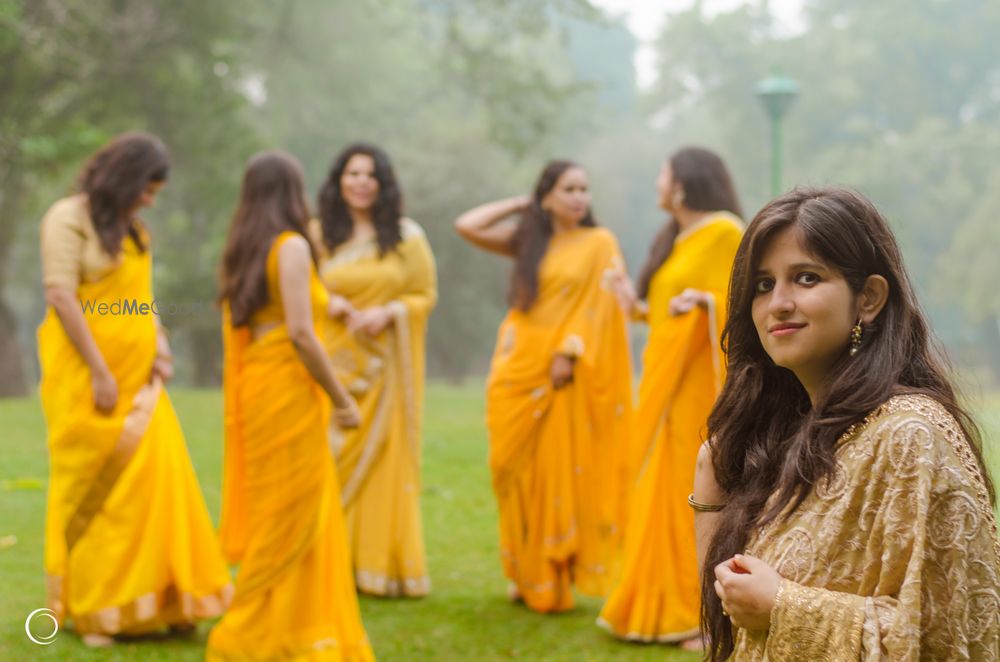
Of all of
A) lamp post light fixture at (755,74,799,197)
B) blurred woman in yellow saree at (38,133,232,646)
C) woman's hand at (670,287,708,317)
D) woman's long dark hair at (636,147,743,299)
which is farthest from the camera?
lamp post light fixture at (755,74,799,197)

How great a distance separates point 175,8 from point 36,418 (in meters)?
6.08

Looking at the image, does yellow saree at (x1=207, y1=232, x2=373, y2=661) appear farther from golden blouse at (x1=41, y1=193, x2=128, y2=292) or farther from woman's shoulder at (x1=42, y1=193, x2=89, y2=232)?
woman's shoulder at (x1=42, y1=193, x2=89, y2=232)

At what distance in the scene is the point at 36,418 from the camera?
13.4m

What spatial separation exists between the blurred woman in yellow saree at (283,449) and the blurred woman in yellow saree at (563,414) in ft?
4.73

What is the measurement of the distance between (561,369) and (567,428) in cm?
31

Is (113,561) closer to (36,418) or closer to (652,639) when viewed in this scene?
(652,639)

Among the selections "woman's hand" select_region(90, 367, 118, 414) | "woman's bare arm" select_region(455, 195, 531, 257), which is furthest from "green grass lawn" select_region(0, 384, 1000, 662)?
"woman's bare arm" select_region(455, 195, 531, 257)

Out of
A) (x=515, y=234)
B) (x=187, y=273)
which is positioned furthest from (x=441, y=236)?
(x=515, y=234)

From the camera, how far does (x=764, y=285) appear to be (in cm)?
216

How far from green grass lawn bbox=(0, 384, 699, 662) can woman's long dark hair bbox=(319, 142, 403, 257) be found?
185 centimetres

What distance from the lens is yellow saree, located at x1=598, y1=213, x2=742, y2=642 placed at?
17.5ft

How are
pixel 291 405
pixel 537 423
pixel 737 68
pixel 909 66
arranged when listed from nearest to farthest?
pixel 291 405 < pixel 537 423 < pixel 909 66 < pixel 737 68

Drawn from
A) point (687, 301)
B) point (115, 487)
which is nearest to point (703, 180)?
point (687, 301)

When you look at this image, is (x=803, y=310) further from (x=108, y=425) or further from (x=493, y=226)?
(x=493, y=226)
